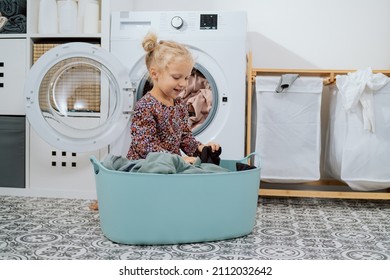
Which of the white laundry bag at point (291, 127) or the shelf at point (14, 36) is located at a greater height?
the shelf at point (14, 36)

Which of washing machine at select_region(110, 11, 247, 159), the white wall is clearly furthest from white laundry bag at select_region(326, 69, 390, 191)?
the white wall

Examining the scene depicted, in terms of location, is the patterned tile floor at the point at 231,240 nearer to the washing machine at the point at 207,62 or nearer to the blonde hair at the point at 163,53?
the washing machine at the point at 207,62

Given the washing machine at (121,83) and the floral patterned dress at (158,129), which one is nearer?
the floral patterned dress at (158,129)

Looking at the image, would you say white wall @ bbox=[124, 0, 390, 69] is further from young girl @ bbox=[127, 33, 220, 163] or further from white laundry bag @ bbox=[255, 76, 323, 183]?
young girl @ bbox=[127, 33, 220, 163]

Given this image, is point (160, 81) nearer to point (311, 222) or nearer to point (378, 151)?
point (311, 222)

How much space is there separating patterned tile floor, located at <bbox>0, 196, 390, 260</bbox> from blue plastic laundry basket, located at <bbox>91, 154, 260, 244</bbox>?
0.04 m

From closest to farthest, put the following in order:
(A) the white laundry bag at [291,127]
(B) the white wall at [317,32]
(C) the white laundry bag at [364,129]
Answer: (C) the white laundry bag at [364,129]
(A) the white laundry bag at [291,127]
(B) the white wall at [317,32]

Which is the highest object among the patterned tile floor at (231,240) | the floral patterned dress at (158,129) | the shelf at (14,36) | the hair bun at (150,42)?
the shelf at (14,36)

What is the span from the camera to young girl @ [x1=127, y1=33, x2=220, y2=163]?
1753mm

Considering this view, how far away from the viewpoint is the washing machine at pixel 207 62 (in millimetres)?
2184

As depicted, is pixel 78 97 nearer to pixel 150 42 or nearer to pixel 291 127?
pixel 150 42

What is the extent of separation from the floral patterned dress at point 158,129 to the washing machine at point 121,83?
27cm

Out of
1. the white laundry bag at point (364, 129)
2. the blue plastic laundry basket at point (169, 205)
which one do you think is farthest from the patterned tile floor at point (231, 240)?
the white laundry bag at point (364, 129)
